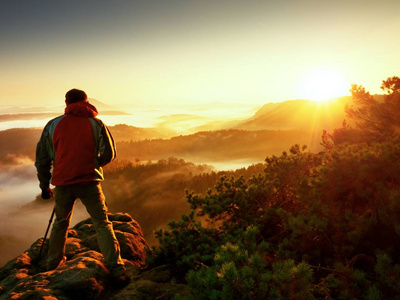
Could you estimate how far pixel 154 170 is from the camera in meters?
56.7

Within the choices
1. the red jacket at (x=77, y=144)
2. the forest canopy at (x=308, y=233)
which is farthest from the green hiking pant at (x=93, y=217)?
the forest canopy at (x=308, y=233)

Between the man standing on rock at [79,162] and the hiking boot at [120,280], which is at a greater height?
the man standing on rock at [79,162]

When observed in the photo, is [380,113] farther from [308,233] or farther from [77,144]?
[77,144]

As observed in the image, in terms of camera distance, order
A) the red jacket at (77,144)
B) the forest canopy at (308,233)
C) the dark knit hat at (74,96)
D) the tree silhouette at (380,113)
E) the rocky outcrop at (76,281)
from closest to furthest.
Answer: the forest canopy at (308,233) → the rocky outcrop at (76,281) → the red jacket at (77,144) → the dark knit hat at (74,96) → the tree silhouette at (380,113)

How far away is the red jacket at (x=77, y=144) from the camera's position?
15.1ft

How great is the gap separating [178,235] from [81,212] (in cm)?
5376

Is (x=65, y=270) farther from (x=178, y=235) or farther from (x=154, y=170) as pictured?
(x=154, y=170)

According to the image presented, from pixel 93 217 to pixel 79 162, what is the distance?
3.13 ft

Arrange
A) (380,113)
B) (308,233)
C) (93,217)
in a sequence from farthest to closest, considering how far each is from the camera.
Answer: (380,113), (93,217), (308,233)

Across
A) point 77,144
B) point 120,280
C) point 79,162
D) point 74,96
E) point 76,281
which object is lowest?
point 120,280

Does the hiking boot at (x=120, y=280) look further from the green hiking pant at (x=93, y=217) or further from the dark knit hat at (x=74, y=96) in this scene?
the dark knit hat at (x=74, y=96)

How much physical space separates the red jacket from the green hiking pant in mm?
193

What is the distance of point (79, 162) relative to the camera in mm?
4605

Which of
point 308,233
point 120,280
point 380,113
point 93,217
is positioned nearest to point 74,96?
point 93,217
